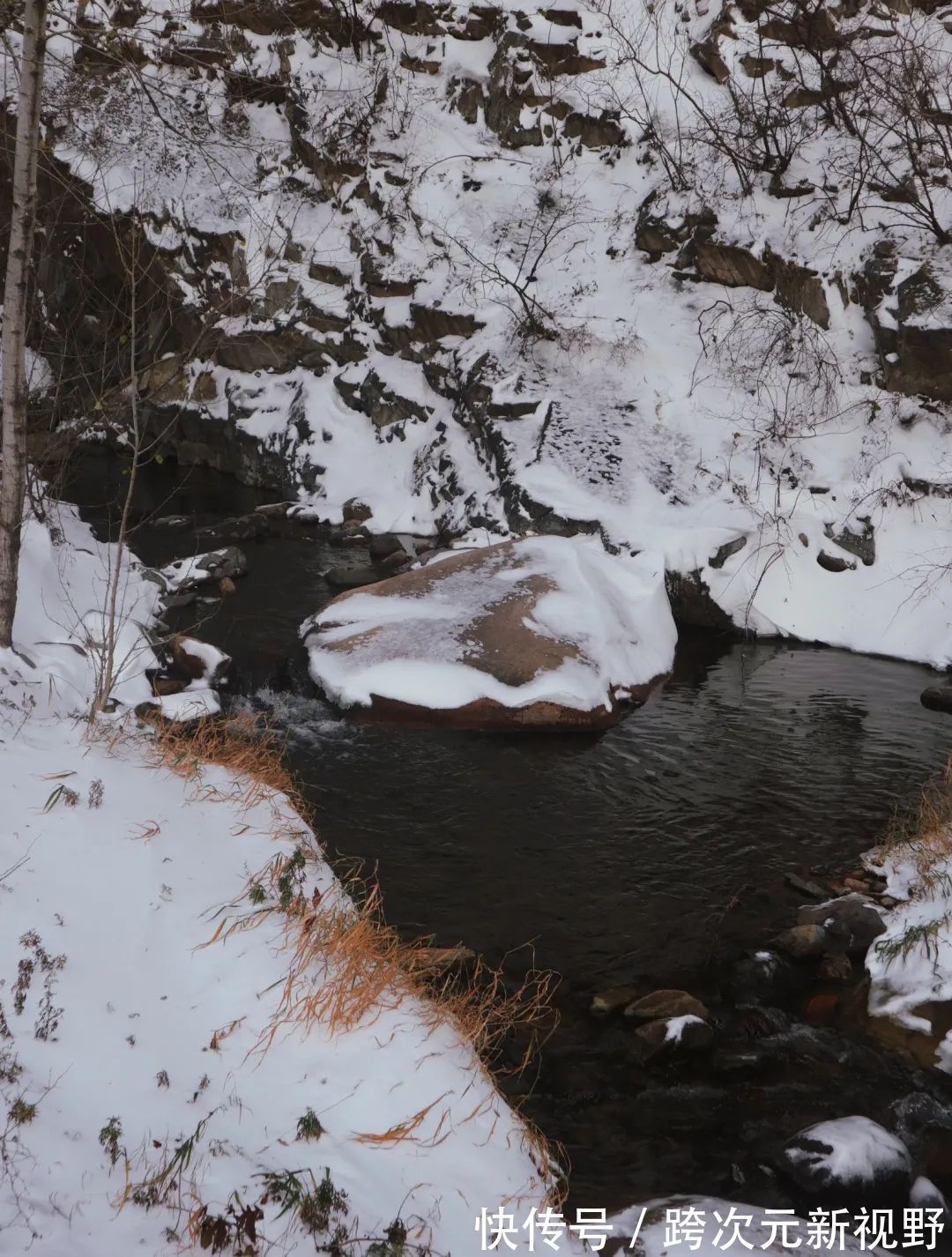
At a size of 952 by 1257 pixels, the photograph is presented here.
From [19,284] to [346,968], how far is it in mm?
4455

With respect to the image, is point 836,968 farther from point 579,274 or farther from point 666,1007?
point 579,274

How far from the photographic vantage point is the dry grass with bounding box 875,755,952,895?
6246mm

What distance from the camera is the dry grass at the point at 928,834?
625cm

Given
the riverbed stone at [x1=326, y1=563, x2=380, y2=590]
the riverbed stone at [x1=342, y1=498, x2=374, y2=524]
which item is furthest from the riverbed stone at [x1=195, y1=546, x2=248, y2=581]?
the riverbed stone at [x1=342, y1=498, x2=374, y2=524]

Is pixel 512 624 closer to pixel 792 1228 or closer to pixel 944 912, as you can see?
pixel 944 912

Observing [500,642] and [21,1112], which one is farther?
[500,642]

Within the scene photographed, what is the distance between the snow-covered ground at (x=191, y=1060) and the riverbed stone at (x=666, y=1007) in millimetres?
1403

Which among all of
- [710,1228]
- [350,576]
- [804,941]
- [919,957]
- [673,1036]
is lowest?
[710,1228]

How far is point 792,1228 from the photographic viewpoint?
382 cm

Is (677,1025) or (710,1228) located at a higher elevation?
(677,1025)

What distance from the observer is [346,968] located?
4156 mm

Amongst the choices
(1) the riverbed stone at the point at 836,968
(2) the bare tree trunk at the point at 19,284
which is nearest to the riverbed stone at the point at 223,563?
(2) the bare tree trunk at the point at 19,284

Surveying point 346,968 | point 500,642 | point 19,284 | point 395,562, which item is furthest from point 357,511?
point 346,968

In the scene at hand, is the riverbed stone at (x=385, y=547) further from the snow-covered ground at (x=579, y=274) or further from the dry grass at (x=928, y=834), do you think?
the dry grass at (x=928, y=834)
